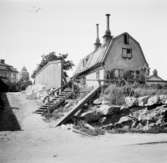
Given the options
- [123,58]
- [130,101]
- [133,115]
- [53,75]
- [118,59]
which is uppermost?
[123,58]

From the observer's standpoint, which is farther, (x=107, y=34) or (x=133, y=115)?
(x=107, y=34)

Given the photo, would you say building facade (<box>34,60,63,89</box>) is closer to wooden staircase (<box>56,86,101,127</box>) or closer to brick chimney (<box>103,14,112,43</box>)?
wooden staircase (<box>56,86,101,127</box>)

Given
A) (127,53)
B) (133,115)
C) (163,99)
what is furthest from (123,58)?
(133,115)

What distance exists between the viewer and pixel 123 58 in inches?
922

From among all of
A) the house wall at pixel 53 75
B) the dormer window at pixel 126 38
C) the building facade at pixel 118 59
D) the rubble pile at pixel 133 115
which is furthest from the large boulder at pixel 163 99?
the dormer window at pixel 126 38

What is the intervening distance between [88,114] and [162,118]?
544cm

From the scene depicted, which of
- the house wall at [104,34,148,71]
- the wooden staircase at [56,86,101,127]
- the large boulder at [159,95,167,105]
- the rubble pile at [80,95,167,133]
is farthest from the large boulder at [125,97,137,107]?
the house wall at [104,34,148,71]

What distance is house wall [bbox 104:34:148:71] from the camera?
22.7 m

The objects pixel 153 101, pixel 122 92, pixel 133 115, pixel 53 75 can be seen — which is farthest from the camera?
pixel 53 75

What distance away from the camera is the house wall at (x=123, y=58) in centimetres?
2274

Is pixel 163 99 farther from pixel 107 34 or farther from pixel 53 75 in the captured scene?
pixel 107 34

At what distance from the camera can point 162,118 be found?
543 inches

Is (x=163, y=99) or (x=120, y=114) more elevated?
(x=163, y=99)

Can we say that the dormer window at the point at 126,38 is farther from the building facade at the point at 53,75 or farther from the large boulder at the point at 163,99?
the large boulder at the point at 163,99
